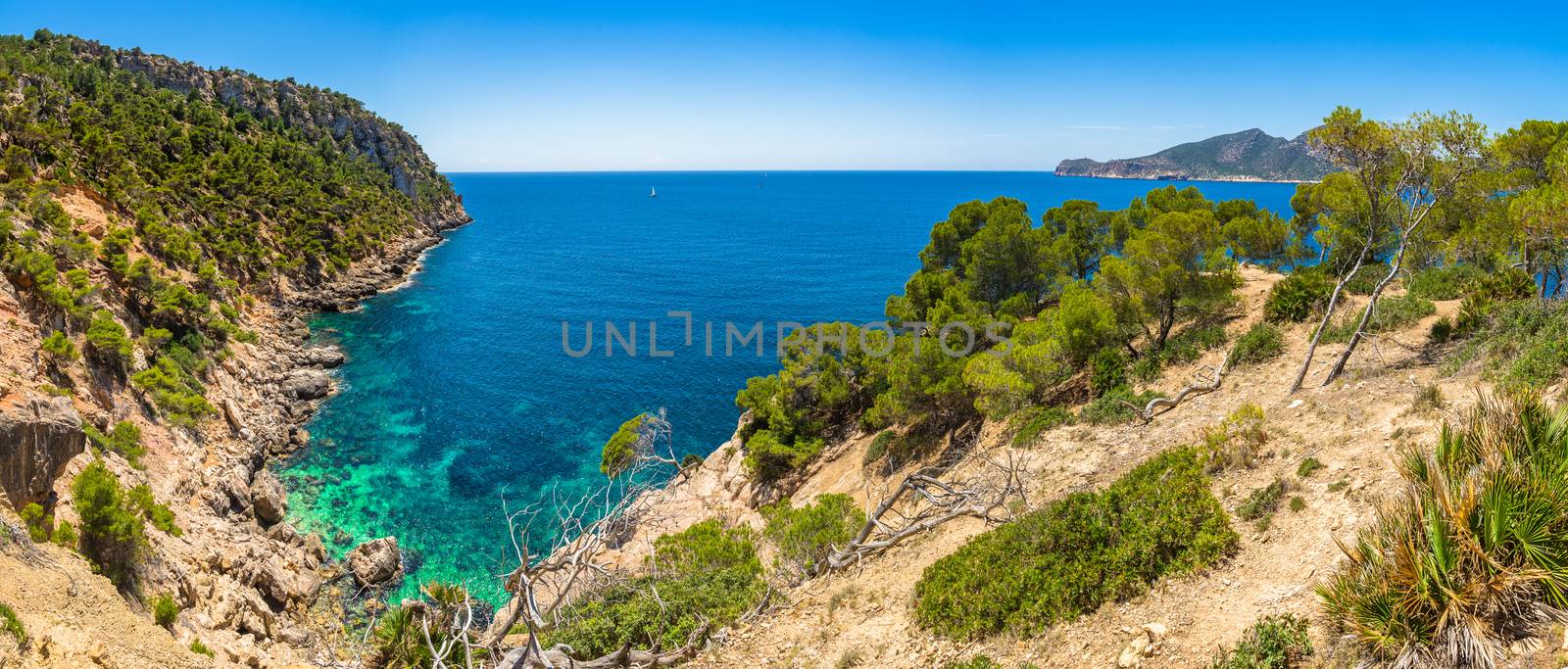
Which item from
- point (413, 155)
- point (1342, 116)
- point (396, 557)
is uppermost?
point (413, 155)

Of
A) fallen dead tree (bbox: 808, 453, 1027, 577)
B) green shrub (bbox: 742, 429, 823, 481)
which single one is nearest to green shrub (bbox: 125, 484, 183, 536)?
green shrub (bbox: 742, 429, 823, 481)

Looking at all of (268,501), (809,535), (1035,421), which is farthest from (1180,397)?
(268,501)

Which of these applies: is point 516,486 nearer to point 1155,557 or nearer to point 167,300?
point 167,300

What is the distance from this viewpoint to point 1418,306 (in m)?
22.0

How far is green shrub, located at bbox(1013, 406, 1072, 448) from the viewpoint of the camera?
70.3 ft

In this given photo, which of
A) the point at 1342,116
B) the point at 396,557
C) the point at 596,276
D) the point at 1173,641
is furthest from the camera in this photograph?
the point at 596,276

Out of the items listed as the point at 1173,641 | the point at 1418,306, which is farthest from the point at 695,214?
the point at 1173,641

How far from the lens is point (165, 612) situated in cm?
1828

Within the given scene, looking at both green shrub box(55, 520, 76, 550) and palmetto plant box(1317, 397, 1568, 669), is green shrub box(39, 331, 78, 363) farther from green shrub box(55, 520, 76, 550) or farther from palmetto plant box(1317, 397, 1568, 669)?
palmetto plant box(1317, 397, 1568, 669)

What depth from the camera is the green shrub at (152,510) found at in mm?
22797

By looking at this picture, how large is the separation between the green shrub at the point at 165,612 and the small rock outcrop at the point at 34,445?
16.3 ft

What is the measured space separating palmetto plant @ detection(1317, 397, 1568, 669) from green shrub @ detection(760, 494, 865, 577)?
10763 millimetres

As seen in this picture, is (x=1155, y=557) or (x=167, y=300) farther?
(x=167, y=300)

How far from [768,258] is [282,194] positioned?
2088 inches
